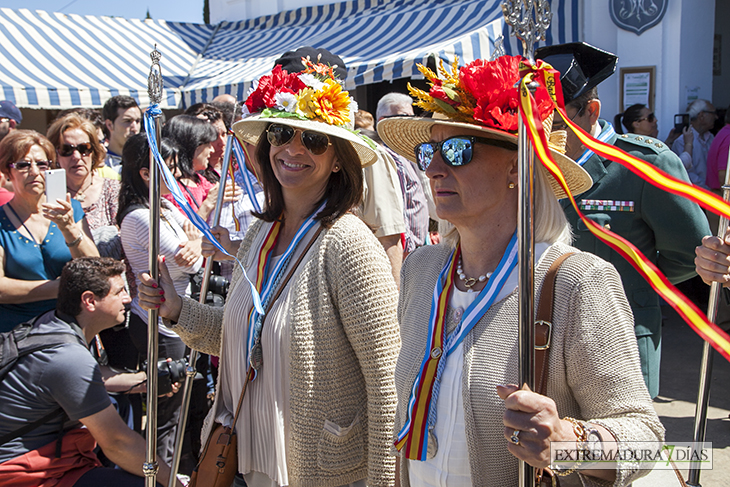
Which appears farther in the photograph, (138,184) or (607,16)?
(607,16)

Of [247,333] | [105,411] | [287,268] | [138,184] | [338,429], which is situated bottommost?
[105,411]

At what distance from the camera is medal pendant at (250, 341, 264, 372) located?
2096mm

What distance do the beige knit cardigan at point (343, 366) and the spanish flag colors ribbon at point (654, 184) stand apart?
931 mm

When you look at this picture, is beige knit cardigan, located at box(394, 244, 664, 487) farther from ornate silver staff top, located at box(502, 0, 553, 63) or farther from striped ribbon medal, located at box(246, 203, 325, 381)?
striped ribbon medal, located at box(246, 203, 325, 381)

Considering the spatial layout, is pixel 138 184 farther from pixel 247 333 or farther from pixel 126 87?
pixel 126 87

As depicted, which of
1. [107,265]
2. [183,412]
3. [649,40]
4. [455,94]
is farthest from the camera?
[649,40]

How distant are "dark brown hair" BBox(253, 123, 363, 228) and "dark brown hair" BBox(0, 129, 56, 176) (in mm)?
2144

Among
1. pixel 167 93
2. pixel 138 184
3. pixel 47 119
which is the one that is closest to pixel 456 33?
pixel 167 93

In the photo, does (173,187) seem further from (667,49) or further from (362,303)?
(667,49)

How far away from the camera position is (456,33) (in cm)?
844

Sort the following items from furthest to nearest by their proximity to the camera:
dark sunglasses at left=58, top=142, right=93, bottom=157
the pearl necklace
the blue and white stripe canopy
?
the blue and white stripe canopy → dark sunglasses at left=58, top=142, right=93, bottom=157 → the pearl necklace

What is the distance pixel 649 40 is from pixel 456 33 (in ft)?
8.34

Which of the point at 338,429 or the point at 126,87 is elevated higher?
the point at 126,87

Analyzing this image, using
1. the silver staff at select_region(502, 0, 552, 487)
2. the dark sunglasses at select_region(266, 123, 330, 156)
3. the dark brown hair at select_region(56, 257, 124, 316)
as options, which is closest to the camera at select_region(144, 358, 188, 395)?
the dark brown hair at select_region(56, 257, 124, 316)
